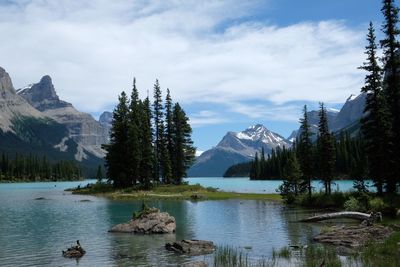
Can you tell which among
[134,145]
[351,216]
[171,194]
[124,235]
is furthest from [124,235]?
[134,145]

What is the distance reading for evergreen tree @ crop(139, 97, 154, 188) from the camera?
9704 cm

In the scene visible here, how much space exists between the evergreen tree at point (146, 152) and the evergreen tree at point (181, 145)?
756cm

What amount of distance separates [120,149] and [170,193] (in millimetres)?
19147

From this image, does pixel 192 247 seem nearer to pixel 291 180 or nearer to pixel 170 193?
pixel 291 180

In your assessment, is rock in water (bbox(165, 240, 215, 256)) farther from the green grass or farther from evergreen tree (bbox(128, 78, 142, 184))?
evergreen tree (bbox(128, 78, 142, 184))

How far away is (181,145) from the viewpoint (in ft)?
364

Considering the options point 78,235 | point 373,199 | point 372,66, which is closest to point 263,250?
point 78,235

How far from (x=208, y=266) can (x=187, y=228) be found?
19.2 m

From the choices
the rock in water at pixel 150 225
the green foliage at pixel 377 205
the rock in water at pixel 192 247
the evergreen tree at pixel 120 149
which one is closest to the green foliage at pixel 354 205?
the green foliage at pixel 377 205

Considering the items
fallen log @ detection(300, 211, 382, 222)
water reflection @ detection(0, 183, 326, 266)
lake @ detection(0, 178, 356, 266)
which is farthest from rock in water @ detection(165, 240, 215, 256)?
fallen log @ detection(300, 211, 382, 222)

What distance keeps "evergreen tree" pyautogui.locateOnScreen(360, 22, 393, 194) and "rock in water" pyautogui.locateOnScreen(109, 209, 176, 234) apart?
81.2 feet

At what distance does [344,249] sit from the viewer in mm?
29672

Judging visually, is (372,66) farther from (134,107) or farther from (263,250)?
(134,107)

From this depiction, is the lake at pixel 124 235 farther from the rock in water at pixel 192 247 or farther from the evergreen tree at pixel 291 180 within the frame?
the evergreen tree at pixel 291 180
